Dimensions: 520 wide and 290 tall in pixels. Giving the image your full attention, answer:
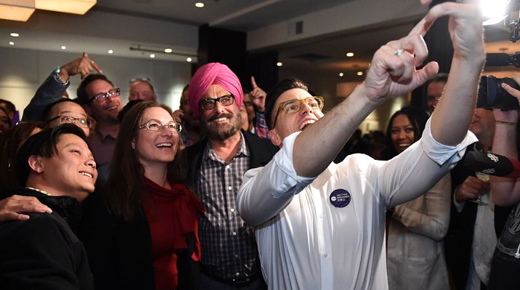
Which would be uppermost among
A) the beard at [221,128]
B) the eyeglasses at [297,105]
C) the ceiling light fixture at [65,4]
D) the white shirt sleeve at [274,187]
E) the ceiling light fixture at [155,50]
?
the ceiling light fixture at [155,50]

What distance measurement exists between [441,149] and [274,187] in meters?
0.44

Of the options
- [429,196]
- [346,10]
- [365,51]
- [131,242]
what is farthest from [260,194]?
[365,51]

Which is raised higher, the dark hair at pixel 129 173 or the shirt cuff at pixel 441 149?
the shirt cuff at pixel 441 149

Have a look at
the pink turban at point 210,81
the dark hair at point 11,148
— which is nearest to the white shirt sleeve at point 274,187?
the dark hair at point 11,148

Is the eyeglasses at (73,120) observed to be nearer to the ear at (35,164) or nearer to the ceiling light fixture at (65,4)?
the ear at (35,164)

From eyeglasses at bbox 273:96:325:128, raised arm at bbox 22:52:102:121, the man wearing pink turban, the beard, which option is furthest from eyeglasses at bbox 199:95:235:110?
raised arm at bbox 22:52:102:121

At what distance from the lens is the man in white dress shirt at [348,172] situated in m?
0.94

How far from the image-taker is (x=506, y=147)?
1697mm

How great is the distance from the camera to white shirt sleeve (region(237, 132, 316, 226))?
3.38 feet

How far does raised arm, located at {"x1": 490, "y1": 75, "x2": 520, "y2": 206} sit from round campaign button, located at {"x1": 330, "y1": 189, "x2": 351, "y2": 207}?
0.79m

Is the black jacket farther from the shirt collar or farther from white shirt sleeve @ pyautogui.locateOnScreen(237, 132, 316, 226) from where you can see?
the shirt collar

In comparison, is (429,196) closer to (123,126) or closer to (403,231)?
(403,231)

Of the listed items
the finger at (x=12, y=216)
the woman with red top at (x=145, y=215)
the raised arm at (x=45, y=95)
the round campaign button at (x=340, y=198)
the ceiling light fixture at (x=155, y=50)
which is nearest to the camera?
the finger at (x=12, y=216)

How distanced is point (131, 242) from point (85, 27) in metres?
6.17
